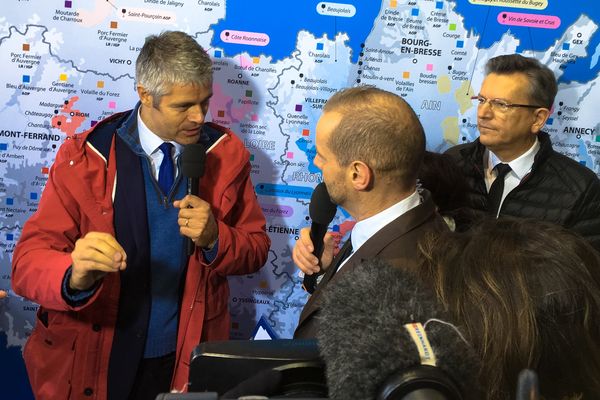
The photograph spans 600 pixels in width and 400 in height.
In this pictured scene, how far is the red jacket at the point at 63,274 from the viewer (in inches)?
93.8

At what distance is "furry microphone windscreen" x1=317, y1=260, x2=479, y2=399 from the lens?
93 cm

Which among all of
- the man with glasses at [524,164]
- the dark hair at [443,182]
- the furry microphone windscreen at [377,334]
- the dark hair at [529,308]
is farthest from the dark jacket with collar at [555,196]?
the furry microphone windscreen at [377,334]

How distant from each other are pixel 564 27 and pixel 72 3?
2193 millimetres

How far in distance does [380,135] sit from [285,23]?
1292 mm

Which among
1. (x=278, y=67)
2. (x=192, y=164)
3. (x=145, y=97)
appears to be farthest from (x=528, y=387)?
(x=278, y=67)

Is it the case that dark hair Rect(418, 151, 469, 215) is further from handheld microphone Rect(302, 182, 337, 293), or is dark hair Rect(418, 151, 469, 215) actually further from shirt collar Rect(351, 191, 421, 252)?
shirt collar Rect(351, 191, 421, 252)

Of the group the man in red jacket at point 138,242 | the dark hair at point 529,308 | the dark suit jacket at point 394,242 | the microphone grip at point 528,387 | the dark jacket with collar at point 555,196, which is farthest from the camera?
the dark jacket with collar at point 555,196

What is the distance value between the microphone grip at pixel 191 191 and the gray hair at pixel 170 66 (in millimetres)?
312

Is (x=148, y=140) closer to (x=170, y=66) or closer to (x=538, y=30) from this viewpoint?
(x=170, y=66)

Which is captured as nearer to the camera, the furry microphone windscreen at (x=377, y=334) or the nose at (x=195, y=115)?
the furry microphone windscreen at (x=377, y=334)

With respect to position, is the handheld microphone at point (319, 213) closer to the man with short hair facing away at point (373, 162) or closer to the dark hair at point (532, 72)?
the man with short hair facing away at point (373, 162)

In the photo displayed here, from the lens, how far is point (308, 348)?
1213 millimetres

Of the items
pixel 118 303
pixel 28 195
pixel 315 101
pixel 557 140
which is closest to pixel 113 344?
pixel 118 303

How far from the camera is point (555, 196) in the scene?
281 cm
